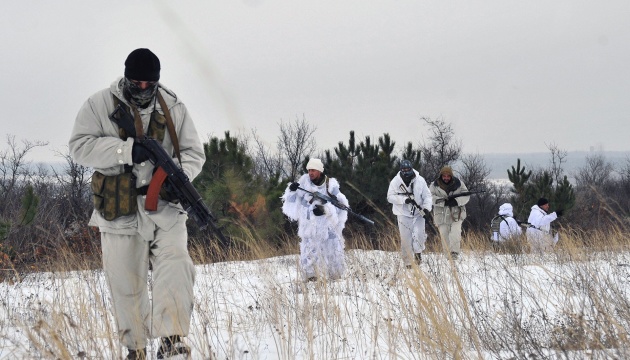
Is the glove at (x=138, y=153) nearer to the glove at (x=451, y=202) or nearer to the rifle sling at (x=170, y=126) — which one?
the rifle sling at (x=170, y=126)

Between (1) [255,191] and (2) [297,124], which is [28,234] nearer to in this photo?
(1) [255,191]

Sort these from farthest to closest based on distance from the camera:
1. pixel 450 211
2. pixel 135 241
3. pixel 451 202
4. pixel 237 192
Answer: pixel 237 192 < pixel 450 211 < pixel 451 202 < pixel 135 241

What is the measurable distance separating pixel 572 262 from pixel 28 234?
26.4 feet

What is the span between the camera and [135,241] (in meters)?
3.59

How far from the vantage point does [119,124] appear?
3566 millimetres

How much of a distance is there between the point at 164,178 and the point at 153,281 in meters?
0.54

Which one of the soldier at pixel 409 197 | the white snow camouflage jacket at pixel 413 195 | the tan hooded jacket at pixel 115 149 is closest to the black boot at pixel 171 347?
the tan hooded jacket at pixel 115 149

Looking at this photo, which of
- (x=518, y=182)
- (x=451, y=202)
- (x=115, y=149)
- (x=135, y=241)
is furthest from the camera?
(x=518, y=182)

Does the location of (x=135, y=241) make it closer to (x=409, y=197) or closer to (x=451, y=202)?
(x=409, y=197)

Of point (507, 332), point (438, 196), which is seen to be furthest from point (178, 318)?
point (438, 196)

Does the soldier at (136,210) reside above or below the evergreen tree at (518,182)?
above

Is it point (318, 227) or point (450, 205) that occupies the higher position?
point (318, 227)

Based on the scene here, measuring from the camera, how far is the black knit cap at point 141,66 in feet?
11.4

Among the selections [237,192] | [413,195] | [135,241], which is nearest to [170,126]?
[135,241]
